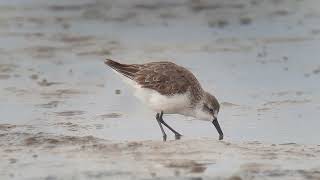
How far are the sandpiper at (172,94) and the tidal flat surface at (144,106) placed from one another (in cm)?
30

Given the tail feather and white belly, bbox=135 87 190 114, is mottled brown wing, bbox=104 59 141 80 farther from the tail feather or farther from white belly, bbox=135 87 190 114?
white belly, bbox=135 87 190 114

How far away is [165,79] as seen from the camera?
12984 mm

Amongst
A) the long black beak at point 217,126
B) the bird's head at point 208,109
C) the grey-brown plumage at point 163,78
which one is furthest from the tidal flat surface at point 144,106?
the grey-brown plumage at point 163,78

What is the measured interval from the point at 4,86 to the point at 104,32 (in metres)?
5.81

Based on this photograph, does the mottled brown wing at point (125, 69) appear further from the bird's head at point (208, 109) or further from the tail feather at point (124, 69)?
the bird's head at point (208, 109)

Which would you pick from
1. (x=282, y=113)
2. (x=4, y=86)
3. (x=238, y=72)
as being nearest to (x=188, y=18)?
(x=238, y=72)

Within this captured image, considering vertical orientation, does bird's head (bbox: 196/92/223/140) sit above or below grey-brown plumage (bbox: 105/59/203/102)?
below

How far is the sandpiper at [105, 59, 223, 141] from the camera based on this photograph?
12883 mm

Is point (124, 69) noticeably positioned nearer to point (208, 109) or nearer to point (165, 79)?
point (165, 79)

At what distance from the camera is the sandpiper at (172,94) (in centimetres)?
1288

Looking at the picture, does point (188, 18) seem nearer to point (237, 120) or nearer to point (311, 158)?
point (237, 120)

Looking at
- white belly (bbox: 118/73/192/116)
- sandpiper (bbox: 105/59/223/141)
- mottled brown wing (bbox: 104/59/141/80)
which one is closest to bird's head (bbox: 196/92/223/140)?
sandpiper (bbox: 105/59/223/141)

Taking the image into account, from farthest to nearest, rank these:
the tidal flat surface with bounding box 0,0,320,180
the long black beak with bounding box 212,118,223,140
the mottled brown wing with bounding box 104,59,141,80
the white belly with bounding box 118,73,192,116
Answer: the mottled brown wing with bounding box 104,59,141,80 < the white belly with bounding box 118,73,192,116 < the long black beak with bounding box 212,118,223,140 < the tidal flat surface with bounding box 0,0,320,180

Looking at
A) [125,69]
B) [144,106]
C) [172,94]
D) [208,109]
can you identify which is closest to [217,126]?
[208,109]
